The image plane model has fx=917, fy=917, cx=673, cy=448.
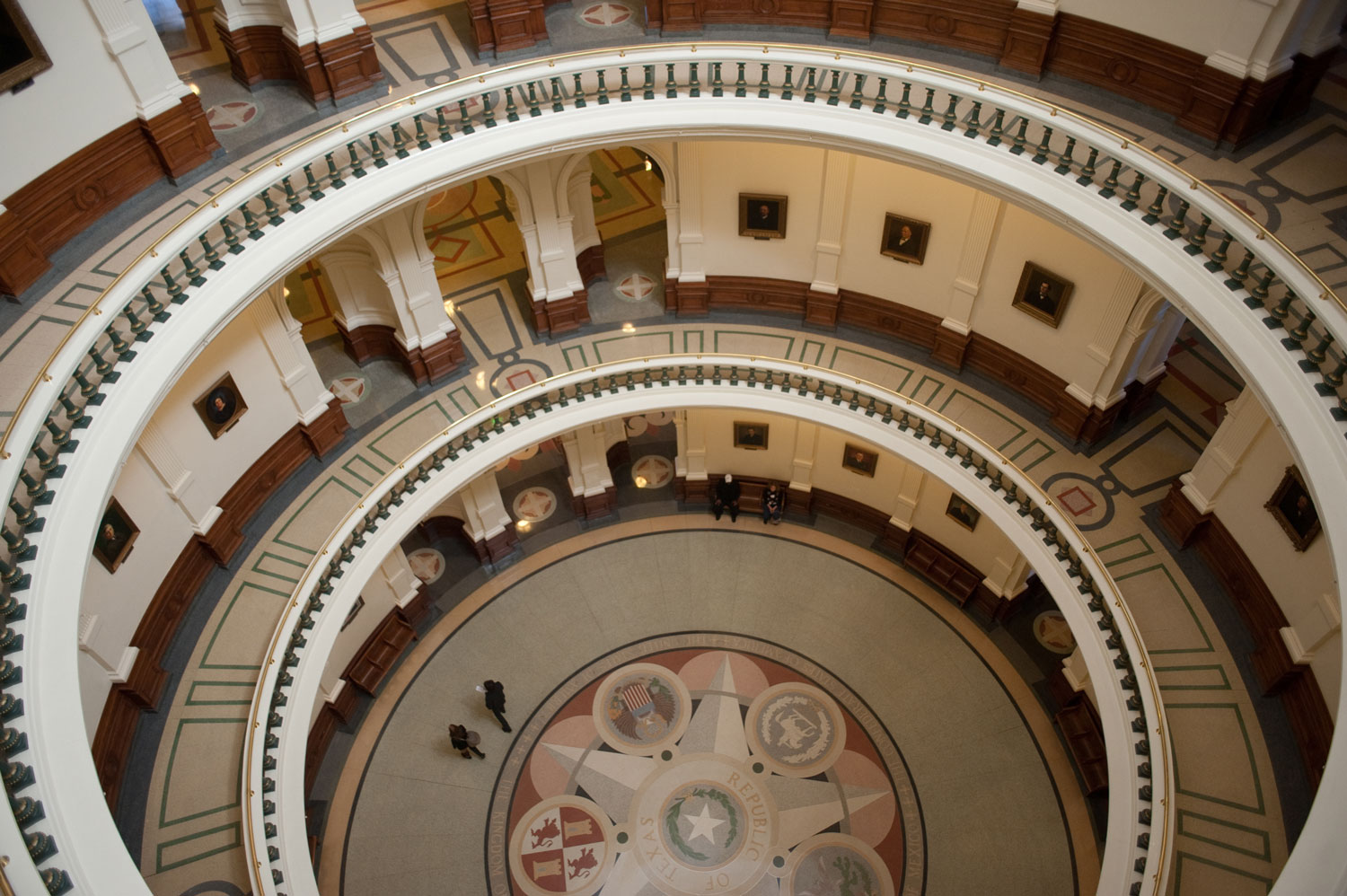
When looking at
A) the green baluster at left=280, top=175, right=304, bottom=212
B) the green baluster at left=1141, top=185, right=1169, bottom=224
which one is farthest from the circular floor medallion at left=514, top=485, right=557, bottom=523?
the green baluster at left=1141, top=185, right=1169, bottom=224

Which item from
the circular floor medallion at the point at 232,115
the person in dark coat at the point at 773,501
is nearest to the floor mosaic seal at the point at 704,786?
the person in dark coat at the point at 773,501

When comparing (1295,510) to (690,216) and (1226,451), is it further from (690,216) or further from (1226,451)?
(690,216)

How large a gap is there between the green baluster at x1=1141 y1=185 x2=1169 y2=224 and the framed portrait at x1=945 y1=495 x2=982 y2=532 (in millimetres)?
6167

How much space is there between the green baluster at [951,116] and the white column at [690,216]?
4.17 meters

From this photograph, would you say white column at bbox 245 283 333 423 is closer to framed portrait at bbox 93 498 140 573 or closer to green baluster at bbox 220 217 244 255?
green baluster at bbox 220 217 244 255

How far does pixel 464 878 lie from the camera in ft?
44.1

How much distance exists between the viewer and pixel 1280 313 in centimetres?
873

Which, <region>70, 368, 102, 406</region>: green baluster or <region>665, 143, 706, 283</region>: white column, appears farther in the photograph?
<region>665, 143, 706, 283</region>: white column

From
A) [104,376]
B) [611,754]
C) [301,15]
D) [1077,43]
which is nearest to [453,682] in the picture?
[611,754]

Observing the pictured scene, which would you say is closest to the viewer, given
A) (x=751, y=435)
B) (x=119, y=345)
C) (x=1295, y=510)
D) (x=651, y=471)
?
(x=119, y=345)

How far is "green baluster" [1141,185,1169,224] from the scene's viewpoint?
977 cm

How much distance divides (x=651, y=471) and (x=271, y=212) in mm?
9281

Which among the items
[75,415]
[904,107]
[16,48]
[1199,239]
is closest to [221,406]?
[75,415]

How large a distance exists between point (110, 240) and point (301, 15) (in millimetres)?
3712
